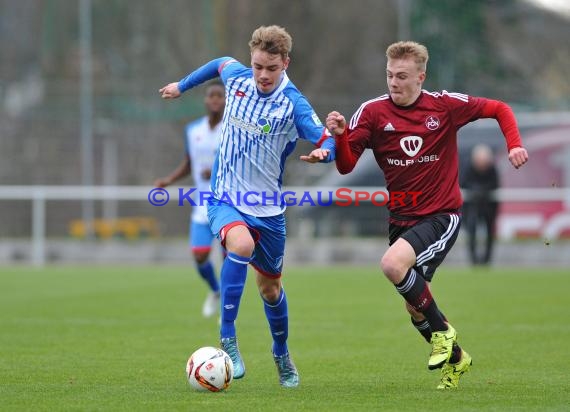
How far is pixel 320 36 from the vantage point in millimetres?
31484

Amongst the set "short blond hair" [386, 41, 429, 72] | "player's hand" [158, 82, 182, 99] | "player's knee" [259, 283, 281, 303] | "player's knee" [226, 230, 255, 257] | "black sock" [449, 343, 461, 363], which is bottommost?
"black sock" [449, 343, 461, 363]

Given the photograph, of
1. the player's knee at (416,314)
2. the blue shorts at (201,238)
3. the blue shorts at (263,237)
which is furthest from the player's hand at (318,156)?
the blue shorts at (201,238)

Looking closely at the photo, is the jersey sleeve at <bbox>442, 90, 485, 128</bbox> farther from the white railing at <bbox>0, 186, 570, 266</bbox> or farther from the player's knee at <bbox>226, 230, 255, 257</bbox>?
the white railing at <bbox>0, 186, 570, 266</bbox>

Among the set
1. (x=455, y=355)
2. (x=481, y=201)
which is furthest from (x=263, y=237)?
(x=481, y=201)

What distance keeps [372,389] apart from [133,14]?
23.8 m

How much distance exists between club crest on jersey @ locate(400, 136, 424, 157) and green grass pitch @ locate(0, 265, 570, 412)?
1561 mm

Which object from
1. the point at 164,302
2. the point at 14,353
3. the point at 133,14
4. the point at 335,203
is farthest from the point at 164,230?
the point at 14,353

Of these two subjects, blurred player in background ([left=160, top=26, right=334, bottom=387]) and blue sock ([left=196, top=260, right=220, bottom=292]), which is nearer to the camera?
blurred player in background ([left=160, top=26, right=334, bottom=387])

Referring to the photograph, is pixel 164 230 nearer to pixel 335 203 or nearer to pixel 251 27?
pixel 335 203

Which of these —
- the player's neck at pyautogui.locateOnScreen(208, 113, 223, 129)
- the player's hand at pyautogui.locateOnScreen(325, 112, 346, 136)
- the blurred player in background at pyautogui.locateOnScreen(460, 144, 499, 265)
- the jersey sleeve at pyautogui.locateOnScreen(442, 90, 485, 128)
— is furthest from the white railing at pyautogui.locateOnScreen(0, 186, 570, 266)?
the player's hand at pyautogui.locateOnScreen(325, 112, 346, 136)

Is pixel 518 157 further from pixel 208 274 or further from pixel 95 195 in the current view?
pixel 95 195

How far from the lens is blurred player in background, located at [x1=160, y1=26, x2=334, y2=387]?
7.59 metres

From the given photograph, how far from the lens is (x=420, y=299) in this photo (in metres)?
7.45

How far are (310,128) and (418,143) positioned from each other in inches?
30.7
